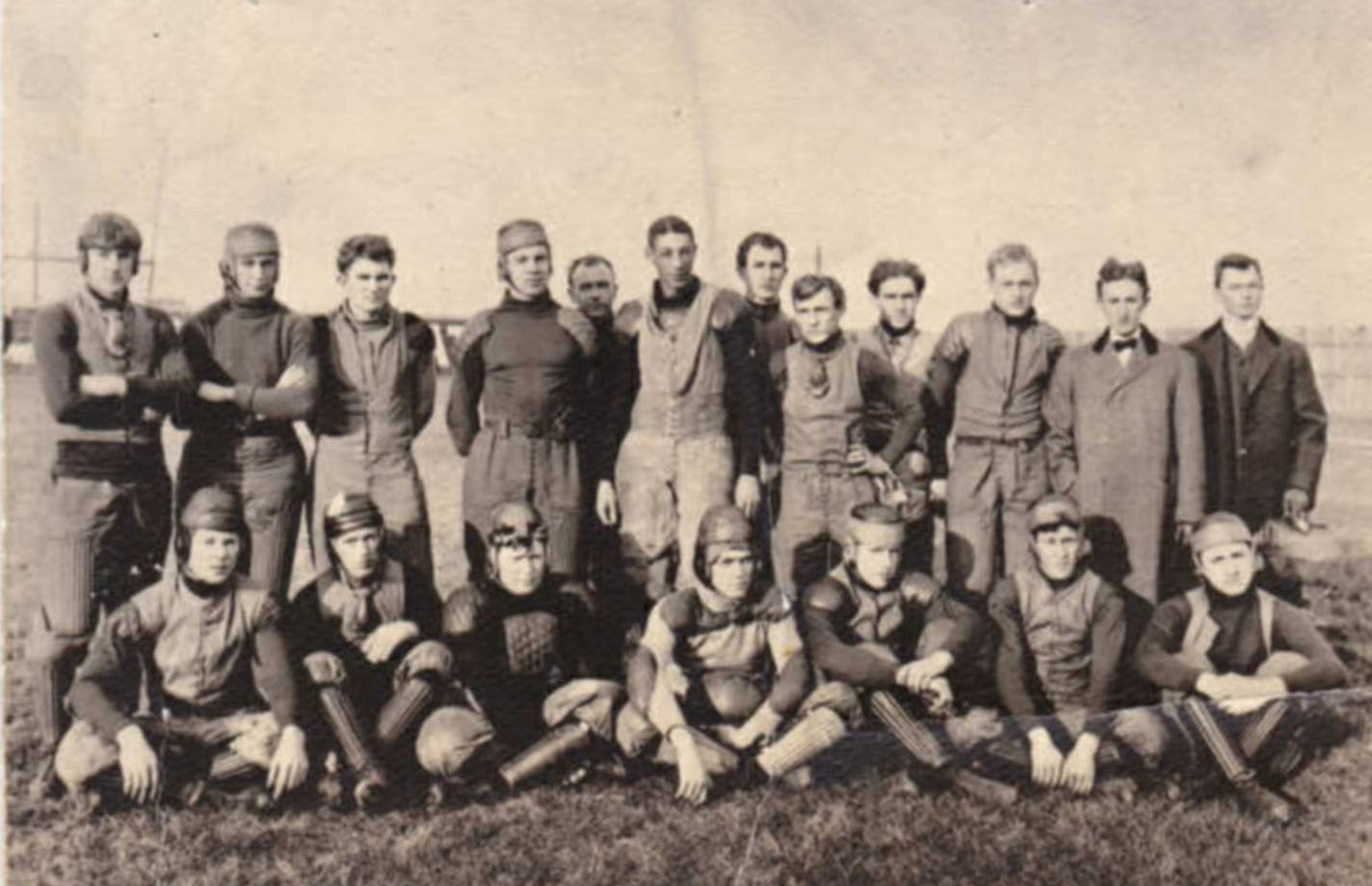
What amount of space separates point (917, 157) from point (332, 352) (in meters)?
2.51

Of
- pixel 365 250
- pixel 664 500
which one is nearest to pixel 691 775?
pixel 664 500

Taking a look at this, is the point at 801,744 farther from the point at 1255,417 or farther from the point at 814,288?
the point at 1255,417

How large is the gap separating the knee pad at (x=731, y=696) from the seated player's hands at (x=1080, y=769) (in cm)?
106

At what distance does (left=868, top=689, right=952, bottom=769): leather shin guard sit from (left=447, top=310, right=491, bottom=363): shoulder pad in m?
1.84

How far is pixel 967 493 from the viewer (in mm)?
4754

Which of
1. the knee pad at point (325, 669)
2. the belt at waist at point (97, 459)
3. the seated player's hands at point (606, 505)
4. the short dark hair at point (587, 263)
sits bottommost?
the knee pad at point (325, 669)

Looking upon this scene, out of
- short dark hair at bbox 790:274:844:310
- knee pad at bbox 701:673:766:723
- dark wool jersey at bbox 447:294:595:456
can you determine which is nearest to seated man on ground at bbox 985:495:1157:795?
knee pad at bbox 701:673:766:723

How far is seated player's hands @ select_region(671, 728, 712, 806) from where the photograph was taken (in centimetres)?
416

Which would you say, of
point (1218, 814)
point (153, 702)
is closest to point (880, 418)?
point (1218, 814)

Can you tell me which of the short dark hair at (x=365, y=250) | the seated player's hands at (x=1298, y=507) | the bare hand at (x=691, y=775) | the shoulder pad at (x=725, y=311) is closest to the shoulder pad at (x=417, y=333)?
the short dark hair at (x=365, y=250)

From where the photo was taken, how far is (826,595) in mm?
4438

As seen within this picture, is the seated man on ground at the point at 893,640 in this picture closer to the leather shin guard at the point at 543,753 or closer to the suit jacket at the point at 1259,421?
the leather shin guard at the point at 543,753

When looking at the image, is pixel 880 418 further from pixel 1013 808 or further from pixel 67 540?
pixel 67 540

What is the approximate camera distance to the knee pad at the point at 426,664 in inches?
164
